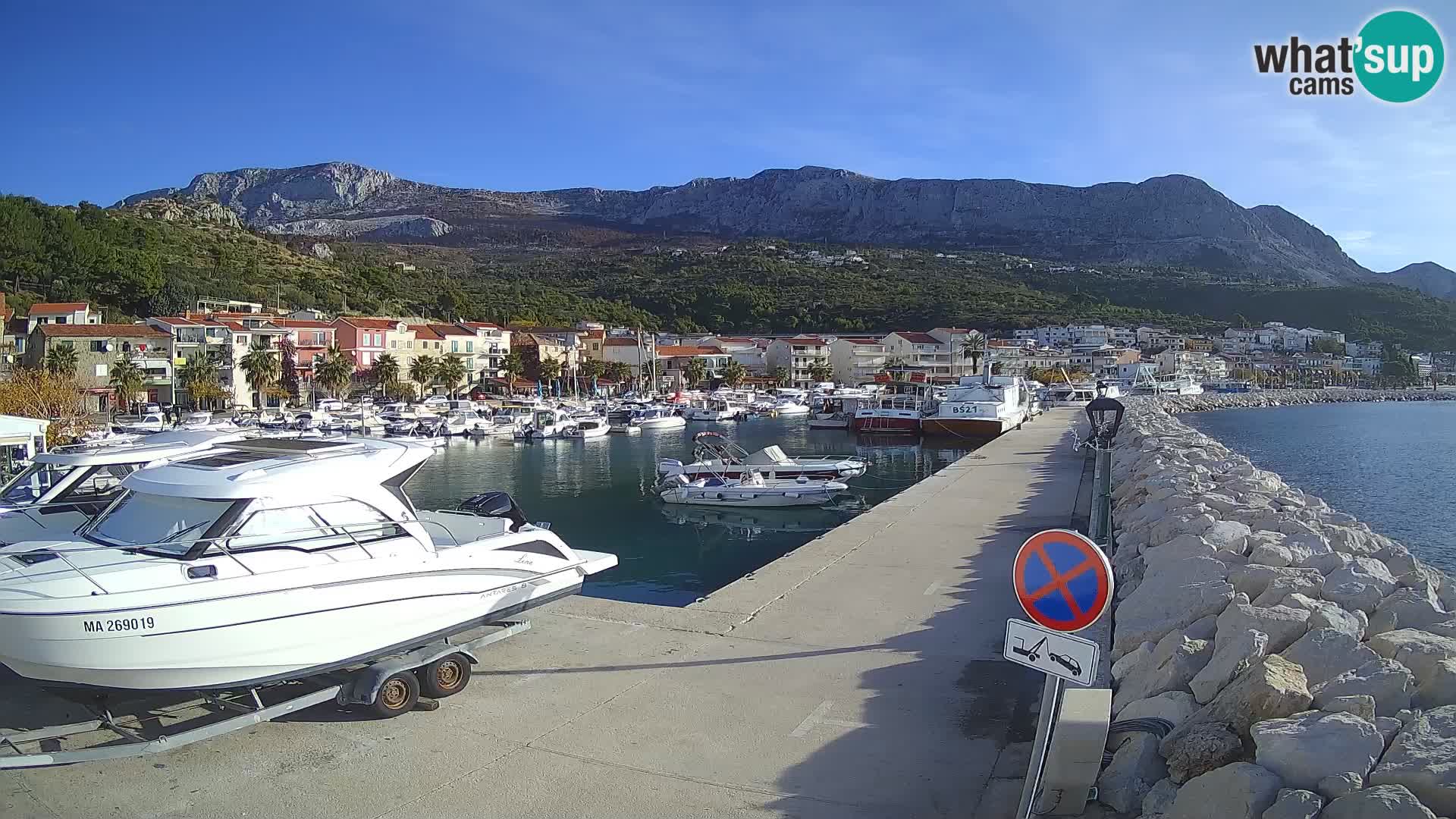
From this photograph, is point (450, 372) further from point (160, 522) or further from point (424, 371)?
point (160, 522)

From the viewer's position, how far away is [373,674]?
6906 millimetres

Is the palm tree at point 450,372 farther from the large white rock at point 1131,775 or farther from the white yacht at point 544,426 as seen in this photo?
the large white rock at point 1131,775

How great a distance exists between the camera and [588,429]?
2221 inches

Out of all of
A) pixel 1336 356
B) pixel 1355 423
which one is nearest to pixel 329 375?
pixel 1355 423

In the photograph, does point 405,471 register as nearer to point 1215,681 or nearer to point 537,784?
point 537,784

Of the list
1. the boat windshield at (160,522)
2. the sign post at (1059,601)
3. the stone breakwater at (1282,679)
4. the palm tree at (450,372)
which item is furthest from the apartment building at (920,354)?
the sign post at (1059,601)

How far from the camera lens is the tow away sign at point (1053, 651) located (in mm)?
4141

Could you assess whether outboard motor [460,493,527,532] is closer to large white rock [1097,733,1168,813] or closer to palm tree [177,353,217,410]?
large white rock [1097,733,1168,813]

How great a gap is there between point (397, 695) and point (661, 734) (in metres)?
1.98

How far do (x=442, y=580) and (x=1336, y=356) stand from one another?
172m

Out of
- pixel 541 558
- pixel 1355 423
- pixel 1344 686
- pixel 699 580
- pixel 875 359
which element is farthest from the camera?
pixel 875 359

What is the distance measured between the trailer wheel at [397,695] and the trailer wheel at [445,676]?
0.13 meters

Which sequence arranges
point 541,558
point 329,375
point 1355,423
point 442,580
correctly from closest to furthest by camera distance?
point 442,580 < point 541,558 < point 329,375 < point 1355,423

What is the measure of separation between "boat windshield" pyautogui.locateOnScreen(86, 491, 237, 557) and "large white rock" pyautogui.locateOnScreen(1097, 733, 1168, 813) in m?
5.97
